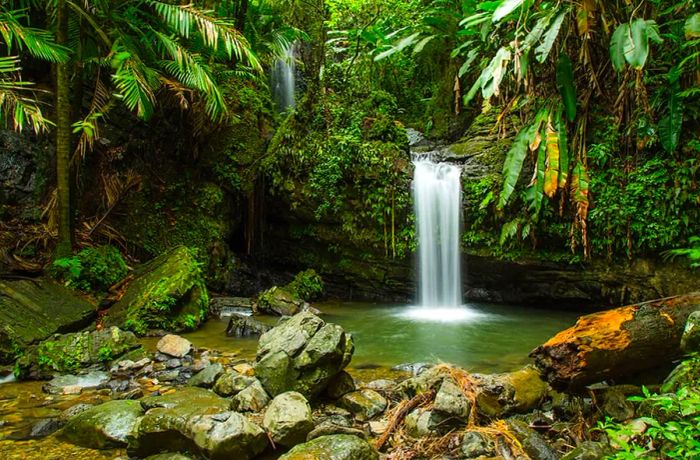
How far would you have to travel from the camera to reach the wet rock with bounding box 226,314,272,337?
20.7ft

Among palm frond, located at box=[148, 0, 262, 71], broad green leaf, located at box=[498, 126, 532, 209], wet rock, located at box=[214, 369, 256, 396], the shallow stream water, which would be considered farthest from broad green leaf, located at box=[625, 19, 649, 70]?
palm frond, located at box=[148, 0, 262, 71]

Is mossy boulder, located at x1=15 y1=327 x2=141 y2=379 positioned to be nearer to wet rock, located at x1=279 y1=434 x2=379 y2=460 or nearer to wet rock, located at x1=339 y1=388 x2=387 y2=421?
wet rock, located at x1=339 y1=388 x2=387 y2=421

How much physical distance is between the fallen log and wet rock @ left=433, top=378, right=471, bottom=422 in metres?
0.78

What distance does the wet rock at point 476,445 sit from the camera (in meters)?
2.85

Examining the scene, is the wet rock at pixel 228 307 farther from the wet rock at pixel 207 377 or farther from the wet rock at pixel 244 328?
the wet rock at pixel 207 377

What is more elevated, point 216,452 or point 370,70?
point 370,70

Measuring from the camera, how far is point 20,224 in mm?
7328

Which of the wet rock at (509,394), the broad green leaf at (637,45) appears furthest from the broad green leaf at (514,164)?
the wet rock at (509,394)

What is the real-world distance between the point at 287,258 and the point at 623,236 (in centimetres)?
660

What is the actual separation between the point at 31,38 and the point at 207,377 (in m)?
4.66

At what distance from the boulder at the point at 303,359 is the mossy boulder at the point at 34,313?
3025mm

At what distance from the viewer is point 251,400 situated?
11.4 feet

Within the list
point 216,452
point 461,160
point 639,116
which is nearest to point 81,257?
point 216,452

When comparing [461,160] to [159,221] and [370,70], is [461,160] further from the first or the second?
[159,221]
